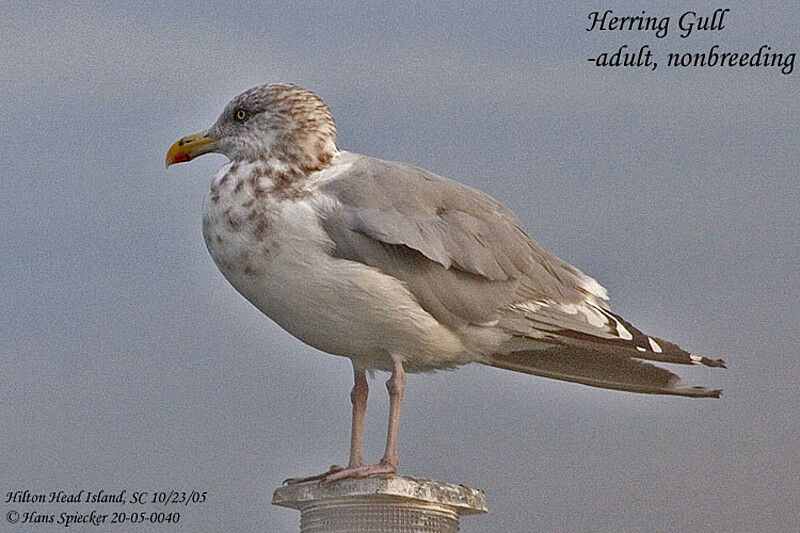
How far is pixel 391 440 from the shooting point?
232 inches

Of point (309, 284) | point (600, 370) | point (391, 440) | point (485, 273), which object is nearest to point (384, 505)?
point (391, 440)

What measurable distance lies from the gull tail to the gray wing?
1.00ft

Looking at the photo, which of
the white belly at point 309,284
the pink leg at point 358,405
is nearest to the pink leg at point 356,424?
the pink leg at point 358,405

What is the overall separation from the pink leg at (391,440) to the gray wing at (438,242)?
33 cm

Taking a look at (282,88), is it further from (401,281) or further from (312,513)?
(312,513)

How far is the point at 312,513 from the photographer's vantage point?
226 inches

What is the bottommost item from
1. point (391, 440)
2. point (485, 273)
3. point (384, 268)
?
point (391, 440)

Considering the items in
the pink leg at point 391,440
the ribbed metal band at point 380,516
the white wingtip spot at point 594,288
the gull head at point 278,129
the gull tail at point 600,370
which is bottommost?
the ribbed metal band at point 380,516

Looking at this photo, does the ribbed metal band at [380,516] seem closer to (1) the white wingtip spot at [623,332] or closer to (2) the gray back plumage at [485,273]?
(2) the gray back plumage at [485,273]

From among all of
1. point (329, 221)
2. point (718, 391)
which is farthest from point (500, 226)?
point (718, 391)

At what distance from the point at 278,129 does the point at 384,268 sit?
2.66 ft

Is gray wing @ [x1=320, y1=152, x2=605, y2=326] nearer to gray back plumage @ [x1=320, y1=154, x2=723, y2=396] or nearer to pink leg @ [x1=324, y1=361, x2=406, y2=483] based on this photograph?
gray back plumage @ [x1=320, y1=154, x2=723, y2=396]

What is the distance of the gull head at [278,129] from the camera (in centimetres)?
595

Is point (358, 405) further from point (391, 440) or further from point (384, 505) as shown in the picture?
point (384, 505)
